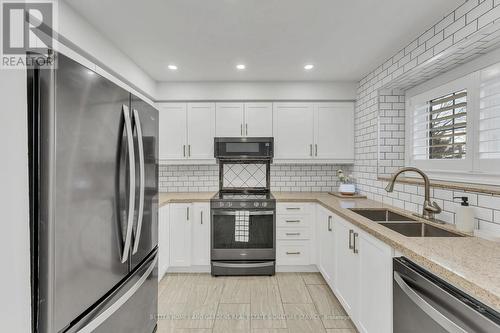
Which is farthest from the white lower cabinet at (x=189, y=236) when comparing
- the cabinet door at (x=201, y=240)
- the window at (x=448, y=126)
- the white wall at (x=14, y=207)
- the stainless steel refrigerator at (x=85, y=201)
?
the window at (x=448, y=126)

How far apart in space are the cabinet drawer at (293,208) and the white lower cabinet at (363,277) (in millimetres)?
728

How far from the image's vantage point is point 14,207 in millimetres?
678

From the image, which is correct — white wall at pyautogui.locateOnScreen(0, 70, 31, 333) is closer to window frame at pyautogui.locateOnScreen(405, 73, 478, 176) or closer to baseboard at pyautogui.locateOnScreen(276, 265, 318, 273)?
window frame at pyautogui.locateOnScreen(405, 73, 478, 176)

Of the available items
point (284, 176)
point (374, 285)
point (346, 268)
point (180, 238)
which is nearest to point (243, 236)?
point (180, 238)

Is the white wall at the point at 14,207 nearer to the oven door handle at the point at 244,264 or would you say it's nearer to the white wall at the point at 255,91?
the oven door handle at the point at 244,264

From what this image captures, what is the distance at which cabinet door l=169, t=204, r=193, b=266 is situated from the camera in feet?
9.89

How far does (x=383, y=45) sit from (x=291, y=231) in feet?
7.17

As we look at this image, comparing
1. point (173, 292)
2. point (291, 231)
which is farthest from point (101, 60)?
point (291, 231)

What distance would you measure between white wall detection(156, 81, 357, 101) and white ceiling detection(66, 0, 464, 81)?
42cm

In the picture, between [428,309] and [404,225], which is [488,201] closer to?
[404,225]

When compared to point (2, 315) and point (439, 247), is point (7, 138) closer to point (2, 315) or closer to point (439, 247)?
point (2, 315)

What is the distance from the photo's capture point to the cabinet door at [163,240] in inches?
106

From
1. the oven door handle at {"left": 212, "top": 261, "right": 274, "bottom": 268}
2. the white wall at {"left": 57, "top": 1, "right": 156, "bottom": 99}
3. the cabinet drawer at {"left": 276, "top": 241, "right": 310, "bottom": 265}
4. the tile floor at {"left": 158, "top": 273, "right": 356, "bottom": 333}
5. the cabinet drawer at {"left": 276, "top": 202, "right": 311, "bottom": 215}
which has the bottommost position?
the tile floor at {"left": 158, "top": 273, "right": 356, "bottom": 333}

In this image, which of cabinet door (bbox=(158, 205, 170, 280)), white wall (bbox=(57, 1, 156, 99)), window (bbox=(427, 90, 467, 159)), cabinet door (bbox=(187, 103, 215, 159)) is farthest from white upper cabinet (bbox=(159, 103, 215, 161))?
window (bbox=(427, 90, 467, 159))
